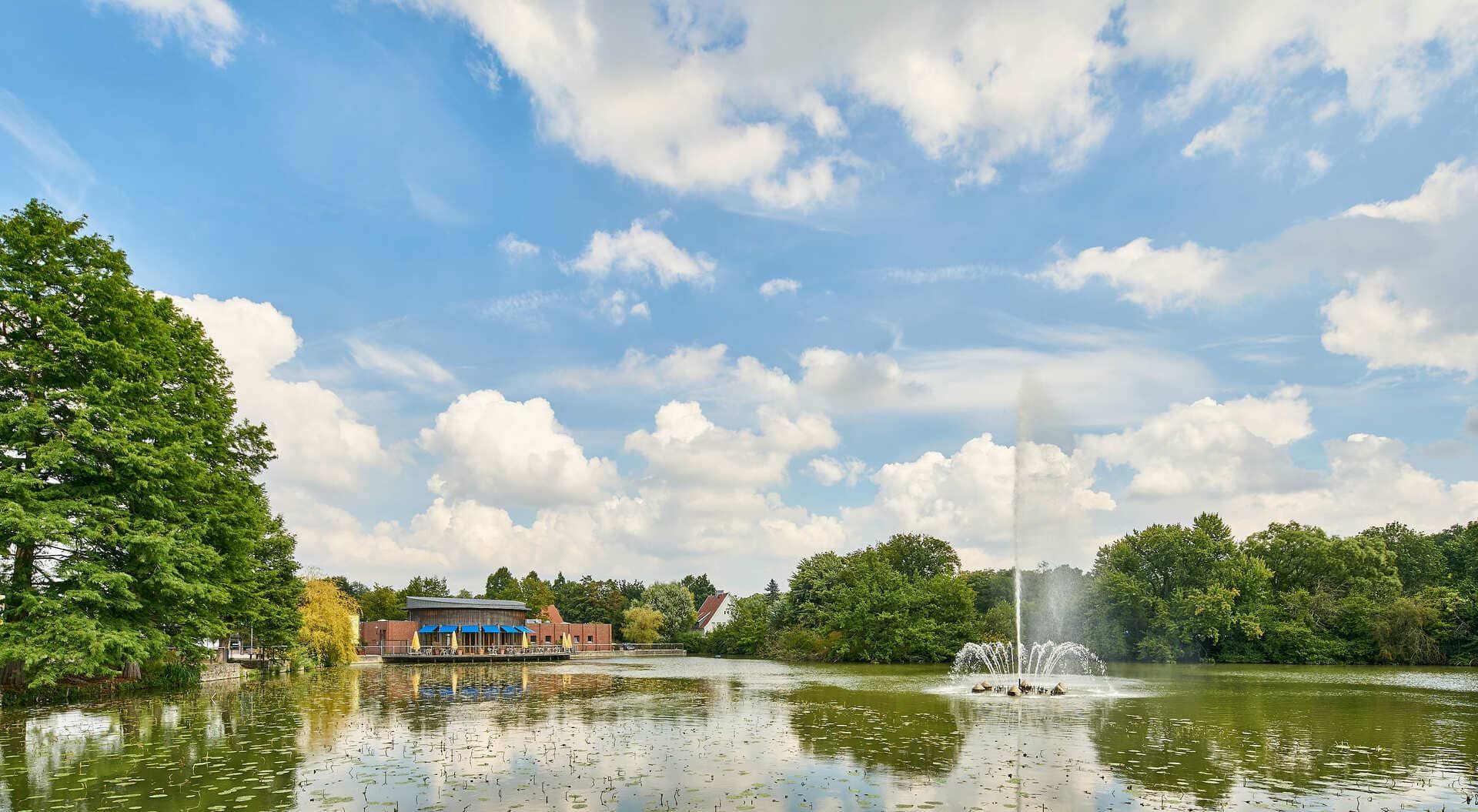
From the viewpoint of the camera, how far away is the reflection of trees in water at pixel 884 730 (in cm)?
1530

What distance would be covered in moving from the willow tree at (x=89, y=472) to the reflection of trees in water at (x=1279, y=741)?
2609 cm

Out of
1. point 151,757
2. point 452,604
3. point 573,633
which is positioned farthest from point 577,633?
point 151,757

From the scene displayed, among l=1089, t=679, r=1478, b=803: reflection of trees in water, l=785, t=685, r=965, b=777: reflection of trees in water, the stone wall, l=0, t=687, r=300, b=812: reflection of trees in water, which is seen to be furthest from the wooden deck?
l=1089, t=679, r=1478, b=803: reflection of trees in water

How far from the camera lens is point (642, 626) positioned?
99.5m

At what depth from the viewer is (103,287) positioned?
1024 inches

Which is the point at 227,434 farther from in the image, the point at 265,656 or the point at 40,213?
the point at 265,656

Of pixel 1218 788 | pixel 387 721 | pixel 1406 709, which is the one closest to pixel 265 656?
pixel 387 721

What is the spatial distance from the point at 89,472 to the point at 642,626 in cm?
7955

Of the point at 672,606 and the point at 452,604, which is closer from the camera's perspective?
the point at 452,604

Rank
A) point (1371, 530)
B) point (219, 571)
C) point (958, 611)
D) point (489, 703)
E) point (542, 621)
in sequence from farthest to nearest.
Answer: point (542, 621)
point (1371, 530)
point (958, 611)
point (219, 571)
point (489, 703)

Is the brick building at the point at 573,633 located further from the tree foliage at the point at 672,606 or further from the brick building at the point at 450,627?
the tree foliage at the point at 672,606

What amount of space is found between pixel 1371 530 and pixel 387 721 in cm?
8405

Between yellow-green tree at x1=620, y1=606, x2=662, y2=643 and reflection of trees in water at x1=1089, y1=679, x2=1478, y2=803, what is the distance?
253ft

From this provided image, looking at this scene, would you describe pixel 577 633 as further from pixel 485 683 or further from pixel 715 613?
pixel 485 683
